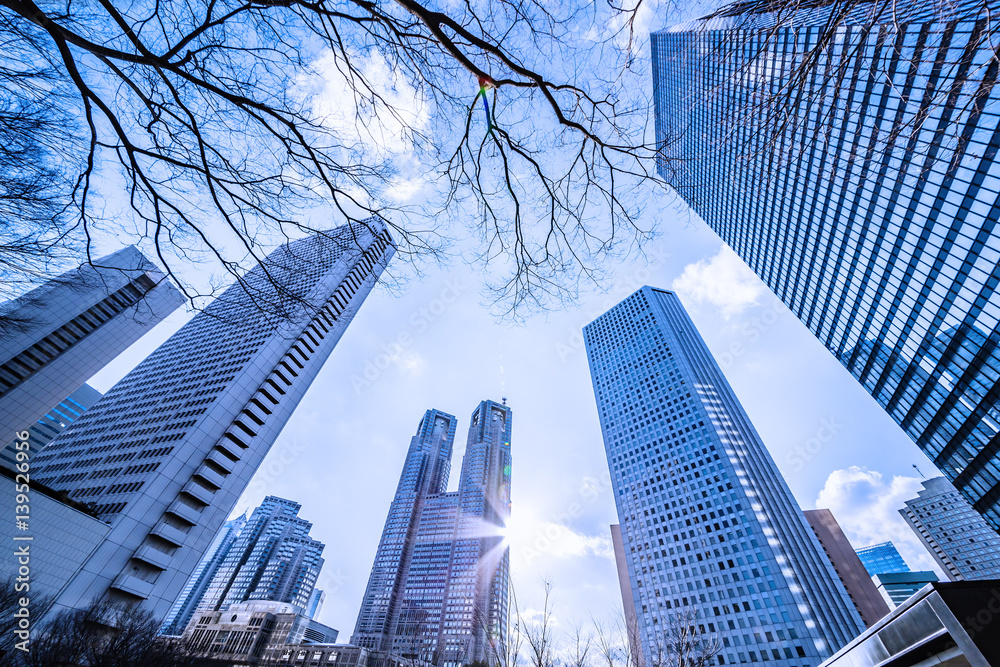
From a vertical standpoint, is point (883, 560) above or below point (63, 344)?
above

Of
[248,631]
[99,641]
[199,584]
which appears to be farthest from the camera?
[199,584]

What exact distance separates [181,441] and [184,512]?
24.0 ft

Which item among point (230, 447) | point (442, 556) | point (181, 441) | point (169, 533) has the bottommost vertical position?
point (169, 533)

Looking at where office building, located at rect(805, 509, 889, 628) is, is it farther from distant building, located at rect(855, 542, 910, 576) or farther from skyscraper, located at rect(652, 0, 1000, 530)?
distant building, located at rect(855, 542, 910, 576)

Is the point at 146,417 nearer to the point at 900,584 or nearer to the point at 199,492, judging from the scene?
the point at 199,492

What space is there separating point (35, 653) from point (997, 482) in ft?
305

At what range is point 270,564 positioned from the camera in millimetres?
134875

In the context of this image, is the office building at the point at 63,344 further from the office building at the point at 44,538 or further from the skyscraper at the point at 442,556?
the skyscraper at the point at 442,556

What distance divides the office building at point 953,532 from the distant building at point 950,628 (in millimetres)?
155824

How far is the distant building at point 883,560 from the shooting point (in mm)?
169250

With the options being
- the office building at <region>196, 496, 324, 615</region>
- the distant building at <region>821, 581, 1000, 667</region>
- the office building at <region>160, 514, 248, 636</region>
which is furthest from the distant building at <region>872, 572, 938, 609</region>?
the office building at <region>160, 514, 248, 636</region>

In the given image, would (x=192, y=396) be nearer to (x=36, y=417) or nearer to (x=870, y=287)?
(x=36, y=417)

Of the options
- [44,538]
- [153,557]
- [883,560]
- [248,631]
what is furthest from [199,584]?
[883,560]

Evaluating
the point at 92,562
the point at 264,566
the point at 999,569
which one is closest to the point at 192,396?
the point at 92,562
